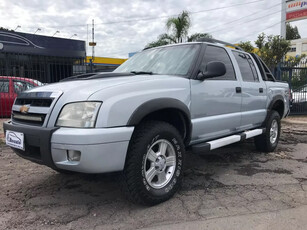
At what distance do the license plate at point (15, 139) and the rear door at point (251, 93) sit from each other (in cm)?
310

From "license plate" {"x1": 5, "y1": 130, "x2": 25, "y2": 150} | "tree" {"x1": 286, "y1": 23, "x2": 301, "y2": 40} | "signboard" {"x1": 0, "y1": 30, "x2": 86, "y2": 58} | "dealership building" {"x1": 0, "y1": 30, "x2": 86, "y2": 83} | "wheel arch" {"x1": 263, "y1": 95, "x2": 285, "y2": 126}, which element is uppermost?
"tree" {"x1": 286, "y1": 23, "x2": 301, "y2": 40}

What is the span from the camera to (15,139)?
9.24 ft

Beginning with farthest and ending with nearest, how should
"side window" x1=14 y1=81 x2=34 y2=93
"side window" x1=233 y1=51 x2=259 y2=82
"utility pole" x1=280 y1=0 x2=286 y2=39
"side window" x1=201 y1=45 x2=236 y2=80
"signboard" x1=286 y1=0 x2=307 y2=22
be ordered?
1. "signboard" x1=286 y1=0 x2=307 y2=22
2. "utility pole" x1=280 y1=0 x2=286 y2=39
3. "side window" x1=14 y1=81 x2=34 y2=93
4. "side window" x1=233 y1=51 x2=259 y2=82
5. "side window" x1=201 y1=45 x2=236 y2=80

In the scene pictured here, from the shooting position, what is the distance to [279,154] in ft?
17.3

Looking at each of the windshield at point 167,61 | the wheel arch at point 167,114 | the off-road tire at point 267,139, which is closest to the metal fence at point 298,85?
the off-road tire at point 267,139

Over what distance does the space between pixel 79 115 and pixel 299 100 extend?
10.6 meters

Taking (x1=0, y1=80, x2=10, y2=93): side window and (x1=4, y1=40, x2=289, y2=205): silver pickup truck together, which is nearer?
(x1=4, y1=40, x2=289, y2=205): silver pickup truck

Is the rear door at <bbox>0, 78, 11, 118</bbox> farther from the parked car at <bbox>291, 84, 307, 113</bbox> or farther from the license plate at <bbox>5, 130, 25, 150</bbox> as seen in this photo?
the parked car at <bbox>291, 84, 307, 113</bbox>

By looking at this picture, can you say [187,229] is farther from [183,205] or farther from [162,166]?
[162,166]

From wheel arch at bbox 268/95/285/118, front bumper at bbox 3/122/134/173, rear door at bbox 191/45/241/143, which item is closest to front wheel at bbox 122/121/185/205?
front bumper at bbox 3/122/134/173

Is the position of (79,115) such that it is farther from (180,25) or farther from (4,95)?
(180,25)

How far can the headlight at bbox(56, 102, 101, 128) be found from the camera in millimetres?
2430

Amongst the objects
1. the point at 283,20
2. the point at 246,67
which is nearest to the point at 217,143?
the point at 246,67

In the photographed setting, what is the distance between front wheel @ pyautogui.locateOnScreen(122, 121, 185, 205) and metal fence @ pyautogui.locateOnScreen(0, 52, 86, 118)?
649 centimetres
